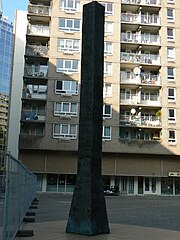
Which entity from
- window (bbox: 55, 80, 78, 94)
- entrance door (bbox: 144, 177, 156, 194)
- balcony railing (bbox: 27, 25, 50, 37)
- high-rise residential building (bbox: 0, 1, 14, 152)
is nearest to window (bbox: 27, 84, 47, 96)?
window (bbox: 55, 80, 78, 94)

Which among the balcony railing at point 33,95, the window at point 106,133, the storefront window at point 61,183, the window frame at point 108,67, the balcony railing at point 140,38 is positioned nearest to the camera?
the window at point 106,133

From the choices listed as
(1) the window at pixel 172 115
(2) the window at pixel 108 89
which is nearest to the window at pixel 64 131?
(2) the window at pixel 108 89

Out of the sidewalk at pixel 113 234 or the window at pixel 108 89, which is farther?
the window at pixel 108 89

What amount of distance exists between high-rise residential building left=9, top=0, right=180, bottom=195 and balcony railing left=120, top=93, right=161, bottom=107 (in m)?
0.13

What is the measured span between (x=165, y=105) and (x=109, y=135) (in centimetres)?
801

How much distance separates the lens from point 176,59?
45312 mm

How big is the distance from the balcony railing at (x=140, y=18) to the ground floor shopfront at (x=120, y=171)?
683 inches

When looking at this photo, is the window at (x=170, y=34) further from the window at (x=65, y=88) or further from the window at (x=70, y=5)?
the window at (x=65, y=88)

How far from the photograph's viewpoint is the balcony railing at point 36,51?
143ft

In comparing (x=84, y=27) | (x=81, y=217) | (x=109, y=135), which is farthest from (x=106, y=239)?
(x=109, y=135)

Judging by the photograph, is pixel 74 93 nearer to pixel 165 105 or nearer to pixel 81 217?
pixel 165 105

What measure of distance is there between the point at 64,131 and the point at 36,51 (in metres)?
10.6

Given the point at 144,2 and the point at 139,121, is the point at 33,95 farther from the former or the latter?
the point at 144,2

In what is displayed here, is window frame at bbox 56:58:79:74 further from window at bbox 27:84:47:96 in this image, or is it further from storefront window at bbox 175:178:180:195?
storefront window at bbox 175:178:180:195
